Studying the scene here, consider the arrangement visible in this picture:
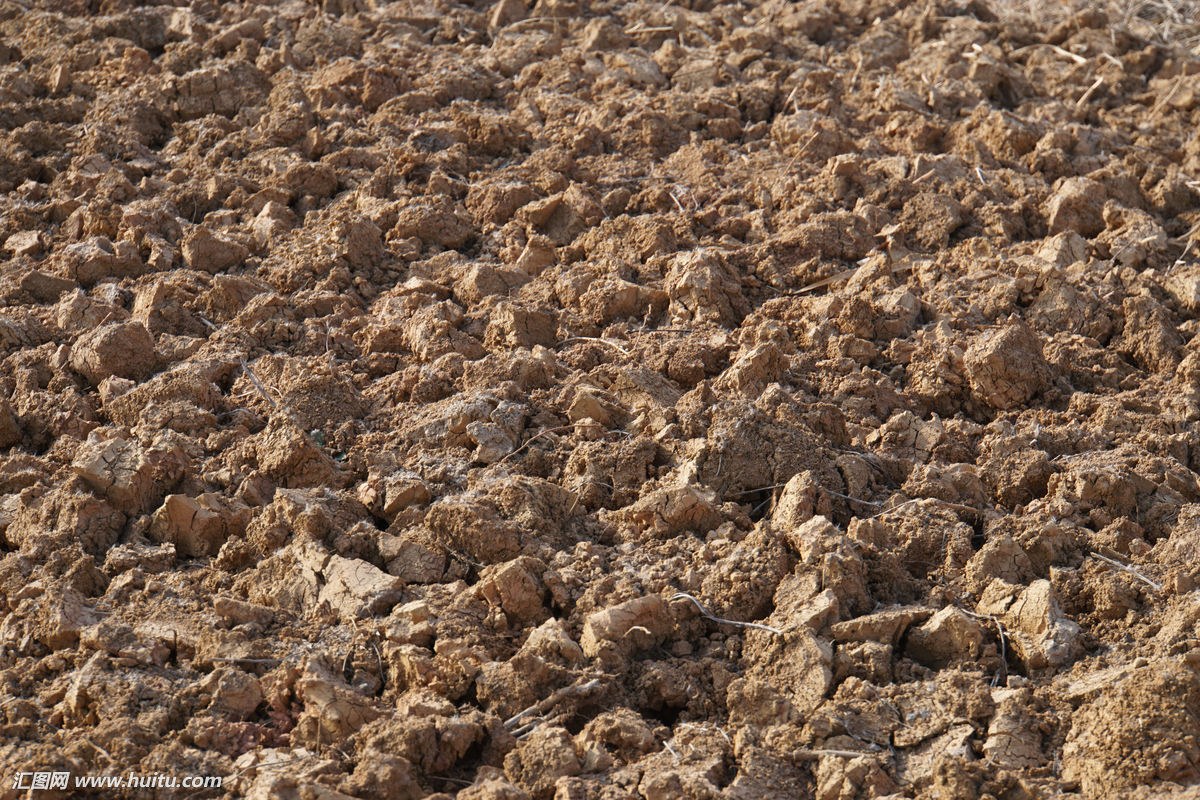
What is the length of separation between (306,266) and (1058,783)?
8.81ft

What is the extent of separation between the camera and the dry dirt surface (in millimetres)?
2346

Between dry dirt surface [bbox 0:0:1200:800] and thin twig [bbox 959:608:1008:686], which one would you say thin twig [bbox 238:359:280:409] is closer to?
dry dirt surface [bbox 0:0:1200:800]

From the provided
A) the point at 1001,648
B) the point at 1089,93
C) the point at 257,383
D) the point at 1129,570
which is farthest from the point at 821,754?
the point at 1089,93

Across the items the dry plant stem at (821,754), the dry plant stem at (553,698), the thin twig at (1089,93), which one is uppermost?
the thin twig at (1089,93)

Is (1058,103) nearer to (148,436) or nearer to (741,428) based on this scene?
(741,428)

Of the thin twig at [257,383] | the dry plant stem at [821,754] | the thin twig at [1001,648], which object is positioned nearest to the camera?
the dry plant stem at [821,754]

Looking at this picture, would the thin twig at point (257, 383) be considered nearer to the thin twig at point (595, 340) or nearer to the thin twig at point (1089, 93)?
the thin twig at point (595, 340)

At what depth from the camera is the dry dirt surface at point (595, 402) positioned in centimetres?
235

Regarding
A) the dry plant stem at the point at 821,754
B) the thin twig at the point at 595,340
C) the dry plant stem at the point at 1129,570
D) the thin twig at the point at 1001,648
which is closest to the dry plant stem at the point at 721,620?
the dry plant stem at the point at 821,754

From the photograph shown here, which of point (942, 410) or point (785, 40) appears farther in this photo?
point (785, 40)

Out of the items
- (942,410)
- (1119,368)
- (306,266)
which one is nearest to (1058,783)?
(942,410)

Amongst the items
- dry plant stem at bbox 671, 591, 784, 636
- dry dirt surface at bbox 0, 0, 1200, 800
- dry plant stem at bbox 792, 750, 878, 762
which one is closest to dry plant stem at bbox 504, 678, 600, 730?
dry dirt surface at bbox 0, 0, 1200, 800

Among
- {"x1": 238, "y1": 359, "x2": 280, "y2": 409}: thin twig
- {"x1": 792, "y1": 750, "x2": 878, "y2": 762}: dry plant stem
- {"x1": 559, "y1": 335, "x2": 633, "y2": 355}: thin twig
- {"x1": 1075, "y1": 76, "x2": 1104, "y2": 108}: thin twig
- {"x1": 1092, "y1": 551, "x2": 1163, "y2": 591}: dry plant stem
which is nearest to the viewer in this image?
{"x1": 792, "y1": 750, "x2": 878, "y2": 762}: dry plant stem

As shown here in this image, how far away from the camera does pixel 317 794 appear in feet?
7.07
